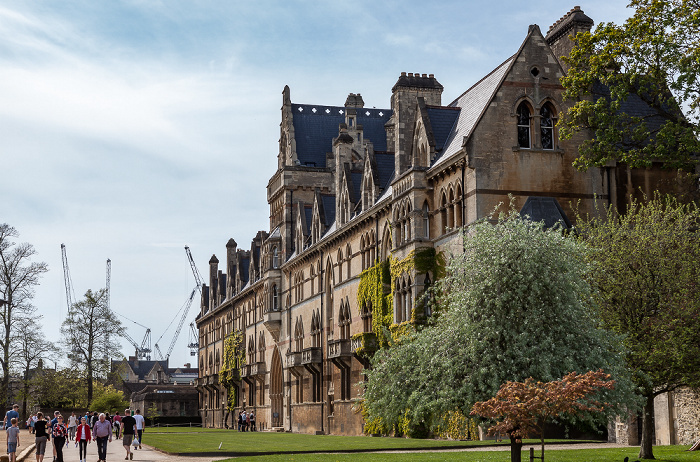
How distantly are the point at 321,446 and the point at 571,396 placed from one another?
61.2 feet

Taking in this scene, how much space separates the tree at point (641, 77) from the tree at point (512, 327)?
796cm

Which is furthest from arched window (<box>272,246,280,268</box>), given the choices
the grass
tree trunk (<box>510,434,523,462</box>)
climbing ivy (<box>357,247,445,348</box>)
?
tree trunk (<box>510,434,523,462</box>)

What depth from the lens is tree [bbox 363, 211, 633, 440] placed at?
28469 millimetres

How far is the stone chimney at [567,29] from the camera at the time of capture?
1801 inches

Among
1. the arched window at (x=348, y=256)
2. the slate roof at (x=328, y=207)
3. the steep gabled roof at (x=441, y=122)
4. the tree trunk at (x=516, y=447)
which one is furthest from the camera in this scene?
the slate roof at (x=328, y=207)

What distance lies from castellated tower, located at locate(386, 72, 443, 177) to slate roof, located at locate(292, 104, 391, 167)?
26.7 metres

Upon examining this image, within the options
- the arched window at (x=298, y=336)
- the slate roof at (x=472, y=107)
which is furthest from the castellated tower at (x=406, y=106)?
the arched window at (x=298, y=336)

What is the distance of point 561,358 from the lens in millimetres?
28469

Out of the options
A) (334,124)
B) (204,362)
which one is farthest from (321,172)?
(204,362)

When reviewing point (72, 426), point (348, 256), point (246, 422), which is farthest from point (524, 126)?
point (246, 422)

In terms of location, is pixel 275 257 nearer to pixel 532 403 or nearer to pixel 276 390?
pixel 276 390

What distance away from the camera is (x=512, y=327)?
29469mm

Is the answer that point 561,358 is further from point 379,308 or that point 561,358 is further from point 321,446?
point 379,308

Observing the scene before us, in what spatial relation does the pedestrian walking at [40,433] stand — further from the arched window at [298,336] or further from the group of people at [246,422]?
the group of people at [246,422]
